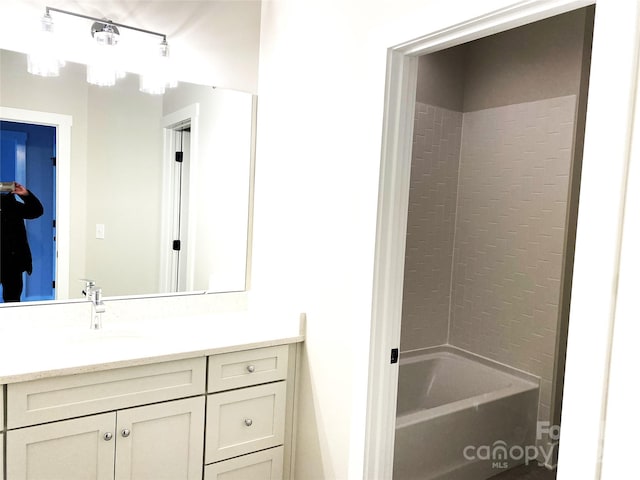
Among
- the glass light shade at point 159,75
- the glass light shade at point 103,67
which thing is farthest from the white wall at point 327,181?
the glass light shade at point 103,67

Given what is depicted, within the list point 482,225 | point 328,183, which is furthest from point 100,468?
point 482,225

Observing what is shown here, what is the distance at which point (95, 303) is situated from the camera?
2.16m

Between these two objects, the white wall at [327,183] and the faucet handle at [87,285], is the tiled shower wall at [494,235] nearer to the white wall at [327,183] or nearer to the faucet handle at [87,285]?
the white wall at [327,183]

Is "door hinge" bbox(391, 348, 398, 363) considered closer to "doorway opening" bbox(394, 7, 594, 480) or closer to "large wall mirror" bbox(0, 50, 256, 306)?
"doorway opening" bbox(394, 7, 594, 480)

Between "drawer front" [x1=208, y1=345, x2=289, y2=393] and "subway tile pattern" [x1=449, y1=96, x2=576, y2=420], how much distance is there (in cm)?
161

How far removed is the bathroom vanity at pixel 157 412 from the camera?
66.3 inches

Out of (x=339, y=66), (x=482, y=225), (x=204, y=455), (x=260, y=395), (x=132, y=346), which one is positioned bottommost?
(x=204, y=455)

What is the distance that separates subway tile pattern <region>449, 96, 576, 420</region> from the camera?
2910mm

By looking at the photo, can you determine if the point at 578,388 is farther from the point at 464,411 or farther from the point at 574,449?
the point at 464,411

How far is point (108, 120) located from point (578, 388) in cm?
203

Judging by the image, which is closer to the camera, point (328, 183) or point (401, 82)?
point (401, 82)

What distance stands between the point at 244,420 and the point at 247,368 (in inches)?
8.6

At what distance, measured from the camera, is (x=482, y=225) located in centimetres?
331

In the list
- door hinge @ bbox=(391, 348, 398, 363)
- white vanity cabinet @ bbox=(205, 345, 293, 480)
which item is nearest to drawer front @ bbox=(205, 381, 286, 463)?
white vanity cabinet @ bbox=(205, 345, 293, 480)
